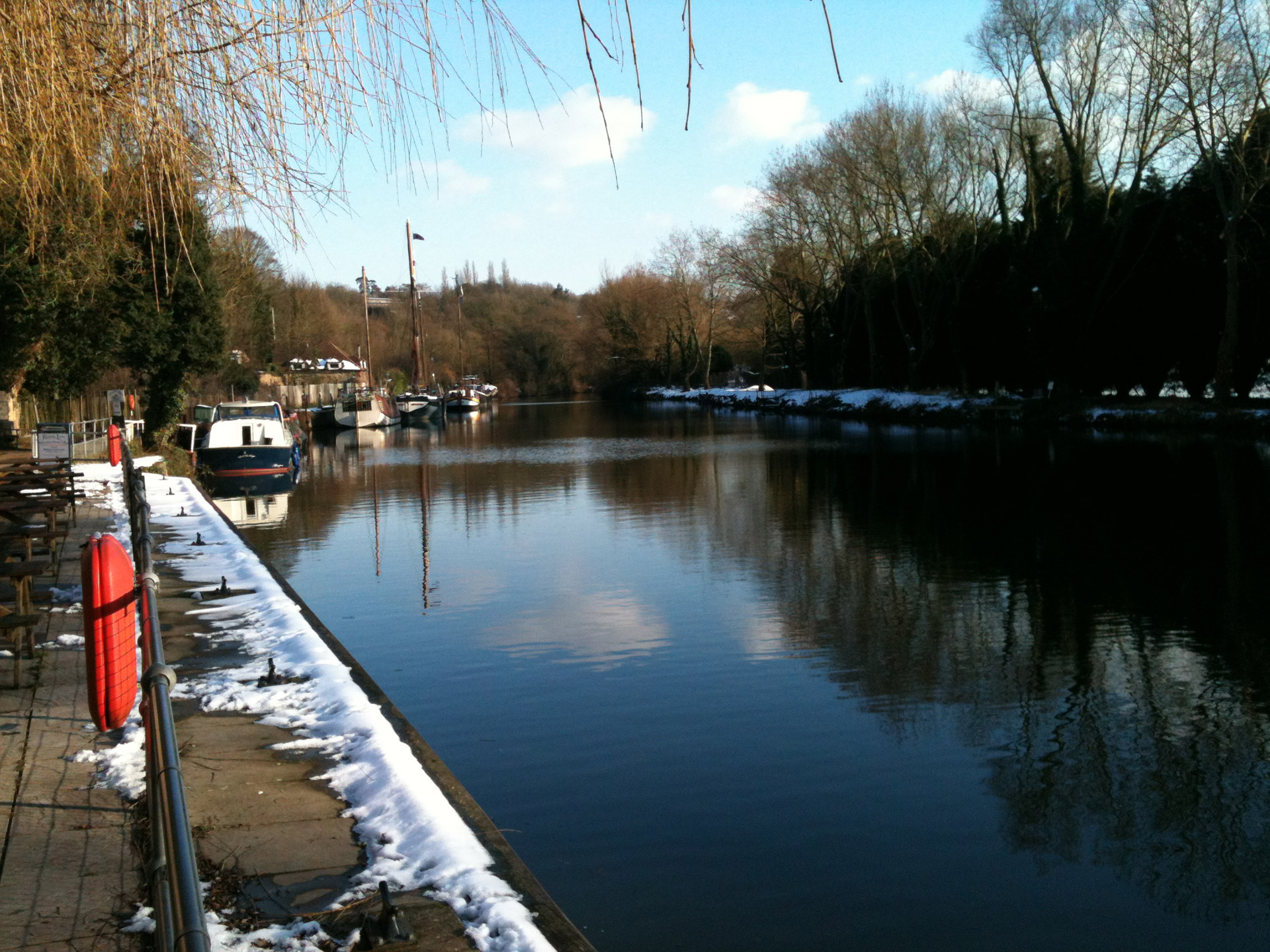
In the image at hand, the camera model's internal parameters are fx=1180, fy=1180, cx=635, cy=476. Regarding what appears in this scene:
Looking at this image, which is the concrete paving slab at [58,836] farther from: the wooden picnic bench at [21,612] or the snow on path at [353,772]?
the wooden picnic bench at [21,612]

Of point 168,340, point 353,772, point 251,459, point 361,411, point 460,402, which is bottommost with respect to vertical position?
point 353,772

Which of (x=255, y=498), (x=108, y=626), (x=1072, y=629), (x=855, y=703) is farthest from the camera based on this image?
(x=255, y=498)

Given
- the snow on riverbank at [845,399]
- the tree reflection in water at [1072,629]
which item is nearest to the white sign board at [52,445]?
the tree reflection in water at [1072,629]

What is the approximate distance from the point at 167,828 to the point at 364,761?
2.84 metres

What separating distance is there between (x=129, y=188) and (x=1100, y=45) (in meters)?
32.1

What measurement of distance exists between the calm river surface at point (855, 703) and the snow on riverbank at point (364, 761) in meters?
0.85

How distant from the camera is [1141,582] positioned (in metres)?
11.7

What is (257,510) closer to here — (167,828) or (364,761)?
(364,761)

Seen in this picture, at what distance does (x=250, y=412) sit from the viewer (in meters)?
29.4

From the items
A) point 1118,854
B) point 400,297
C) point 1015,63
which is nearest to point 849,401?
point 1015,63

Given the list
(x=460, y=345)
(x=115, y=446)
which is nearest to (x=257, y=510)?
(x=115, y=446)

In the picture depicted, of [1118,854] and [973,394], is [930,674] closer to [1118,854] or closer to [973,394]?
[1118,854]

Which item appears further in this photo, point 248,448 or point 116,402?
point 248,448

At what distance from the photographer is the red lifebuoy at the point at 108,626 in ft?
14.1
